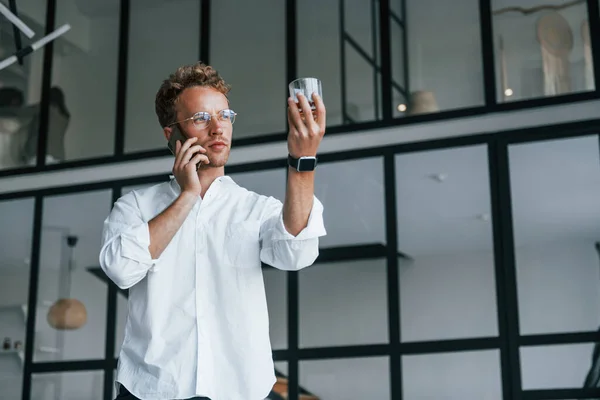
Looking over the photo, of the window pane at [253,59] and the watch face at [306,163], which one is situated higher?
the window pane at [253,59]

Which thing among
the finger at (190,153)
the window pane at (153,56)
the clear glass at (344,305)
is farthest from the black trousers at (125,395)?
the window pane at (153,56)

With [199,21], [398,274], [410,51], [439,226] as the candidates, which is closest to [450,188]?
[439,226]

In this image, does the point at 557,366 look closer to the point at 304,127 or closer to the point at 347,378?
the point at 347,378

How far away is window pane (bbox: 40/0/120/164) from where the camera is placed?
20.6ft

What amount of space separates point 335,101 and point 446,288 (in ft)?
4.44

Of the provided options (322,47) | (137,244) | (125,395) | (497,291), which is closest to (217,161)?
(137,244)

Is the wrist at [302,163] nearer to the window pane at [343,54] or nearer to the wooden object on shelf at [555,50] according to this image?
the wooden object on shelf at [555,50]

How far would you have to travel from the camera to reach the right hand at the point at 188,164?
1.69 metres

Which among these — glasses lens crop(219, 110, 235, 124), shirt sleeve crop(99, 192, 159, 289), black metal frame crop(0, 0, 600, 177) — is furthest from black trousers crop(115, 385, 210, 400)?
black metal frame crop(0, 0, 600, 177)

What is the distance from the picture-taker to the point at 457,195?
5.15 metres

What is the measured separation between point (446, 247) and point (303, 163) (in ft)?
11.9

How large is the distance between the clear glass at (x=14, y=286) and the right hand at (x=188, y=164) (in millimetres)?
4644

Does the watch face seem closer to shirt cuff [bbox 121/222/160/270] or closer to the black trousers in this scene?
shirt cuff [bbox 121/222/160/270]

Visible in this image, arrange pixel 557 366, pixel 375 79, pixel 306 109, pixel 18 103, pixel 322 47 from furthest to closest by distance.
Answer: pixel 18 103 → pixel 322 47 → pixel 375 79 → pixel 557 366 → pixel 306 109
